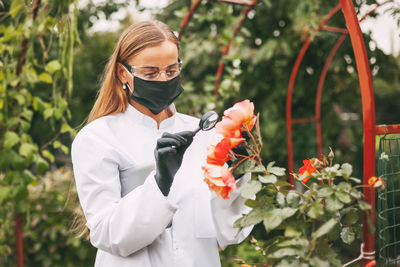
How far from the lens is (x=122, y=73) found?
163 centimetres

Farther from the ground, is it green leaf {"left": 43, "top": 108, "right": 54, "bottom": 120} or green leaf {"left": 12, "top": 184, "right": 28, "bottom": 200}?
green leaf {"left": 43, "top": 108, "right": 54, "bottom": 120}

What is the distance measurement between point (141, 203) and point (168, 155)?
17 centimetres

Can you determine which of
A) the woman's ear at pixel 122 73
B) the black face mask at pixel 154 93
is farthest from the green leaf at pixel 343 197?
the woman's ear at pixel 122 73

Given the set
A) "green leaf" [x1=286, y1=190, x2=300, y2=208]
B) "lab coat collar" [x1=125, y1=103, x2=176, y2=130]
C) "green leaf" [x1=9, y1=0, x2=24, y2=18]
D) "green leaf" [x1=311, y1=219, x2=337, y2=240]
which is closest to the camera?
"green leaf" [x1=311, y1=219, x2=337, y2=240]

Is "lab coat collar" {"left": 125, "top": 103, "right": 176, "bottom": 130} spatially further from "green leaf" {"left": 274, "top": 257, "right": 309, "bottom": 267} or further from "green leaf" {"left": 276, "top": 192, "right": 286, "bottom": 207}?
"green leaf" {"left": 274, "top": 257, "right": 309, "bottom": 267}

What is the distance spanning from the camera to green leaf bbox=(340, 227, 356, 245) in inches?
44.5

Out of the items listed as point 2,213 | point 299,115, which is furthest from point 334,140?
point 2,213

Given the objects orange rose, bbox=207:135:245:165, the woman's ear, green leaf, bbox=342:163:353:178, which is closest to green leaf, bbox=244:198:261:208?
orange rose, bbox=207:135:245:165

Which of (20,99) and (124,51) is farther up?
(124,51)

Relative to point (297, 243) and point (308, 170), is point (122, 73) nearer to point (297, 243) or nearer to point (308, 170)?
point (308, 170)

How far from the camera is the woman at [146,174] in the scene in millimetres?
1290

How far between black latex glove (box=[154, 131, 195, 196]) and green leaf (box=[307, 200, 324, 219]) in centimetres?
40

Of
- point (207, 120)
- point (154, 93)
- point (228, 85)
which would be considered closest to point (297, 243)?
point (207, 120)

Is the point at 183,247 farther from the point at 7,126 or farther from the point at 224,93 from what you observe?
the point at 224,93
